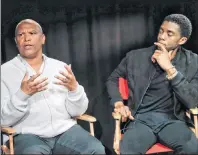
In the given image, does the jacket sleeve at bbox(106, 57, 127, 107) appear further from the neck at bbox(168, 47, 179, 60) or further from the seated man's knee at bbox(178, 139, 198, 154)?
the seated man's knee at bbox(178, 139, 198, 154)

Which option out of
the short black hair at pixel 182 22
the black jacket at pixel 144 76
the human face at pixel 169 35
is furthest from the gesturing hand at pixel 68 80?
the short black hair at pixel 182 22

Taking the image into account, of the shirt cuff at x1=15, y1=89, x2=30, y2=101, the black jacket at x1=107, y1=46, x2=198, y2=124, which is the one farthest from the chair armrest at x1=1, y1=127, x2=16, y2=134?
the black jacket at x1=107, y1=46, x2=198, y2=124

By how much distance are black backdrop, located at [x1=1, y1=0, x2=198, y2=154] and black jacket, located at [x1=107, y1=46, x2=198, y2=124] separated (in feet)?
0.45

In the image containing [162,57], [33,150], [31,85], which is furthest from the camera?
[162,57]

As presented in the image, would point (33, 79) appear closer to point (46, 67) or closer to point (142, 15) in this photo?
point (46, 67)

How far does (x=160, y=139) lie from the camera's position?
10.9 ft

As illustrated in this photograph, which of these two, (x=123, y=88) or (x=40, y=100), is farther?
(x=123, y=88)

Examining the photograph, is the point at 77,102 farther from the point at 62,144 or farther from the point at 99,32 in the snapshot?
the point at 99,32

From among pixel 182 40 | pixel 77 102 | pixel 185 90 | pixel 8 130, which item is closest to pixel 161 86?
pixel 185 90

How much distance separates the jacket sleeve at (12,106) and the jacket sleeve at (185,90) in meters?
1.20

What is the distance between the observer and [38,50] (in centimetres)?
345

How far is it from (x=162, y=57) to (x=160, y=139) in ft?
2.22

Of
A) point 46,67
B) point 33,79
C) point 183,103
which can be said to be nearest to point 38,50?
point 46,67

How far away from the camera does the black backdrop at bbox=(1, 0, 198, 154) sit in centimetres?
355
